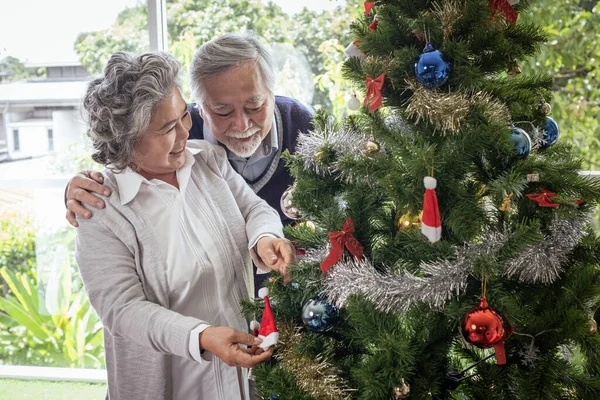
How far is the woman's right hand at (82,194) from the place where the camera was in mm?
1623

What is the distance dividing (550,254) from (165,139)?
953mm

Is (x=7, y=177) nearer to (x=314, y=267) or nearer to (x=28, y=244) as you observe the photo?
(x=28, y=244)

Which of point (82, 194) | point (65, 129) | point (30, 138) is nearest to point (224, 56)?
point (82, 194)

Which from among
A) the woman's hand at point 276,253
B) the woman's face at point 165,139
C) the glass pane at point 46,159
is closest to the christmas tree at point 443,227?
the woman's hand at point 276,253

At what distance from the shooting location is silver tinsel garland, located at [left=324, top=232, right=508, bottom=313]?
1.23 m

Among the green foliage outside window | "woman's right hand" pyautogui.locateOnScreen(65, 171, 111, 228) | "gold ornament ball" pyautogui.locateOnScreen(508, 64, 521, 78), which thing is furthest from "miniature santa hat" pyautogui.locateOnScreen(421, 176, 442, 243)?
the green foliage outside window

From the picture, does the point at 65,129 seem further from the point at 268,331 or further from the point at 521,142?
the point at 521,142

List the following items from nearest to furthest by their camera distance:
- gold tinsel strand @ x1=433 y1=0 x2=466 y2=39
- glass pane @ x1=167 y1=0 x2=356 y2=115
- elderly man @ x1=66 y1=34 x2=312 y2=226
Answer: gold tinsel strand @ x1=433 y1=0 x2=466 y2=39
elderly man @ x1=66 y1=34 x2=312 y2=226
glass pane @ x1=167 y1=0 x2=356 y2=115

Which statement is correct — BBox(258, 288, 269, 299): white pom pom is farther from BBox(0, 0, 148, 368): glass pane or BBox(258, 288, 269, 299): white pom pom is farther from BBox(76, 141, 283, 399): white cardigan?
BBox(0, 0, 148, 368): glass pane

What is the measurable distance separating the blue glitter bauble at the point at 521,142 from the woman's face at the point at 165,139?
84 cm

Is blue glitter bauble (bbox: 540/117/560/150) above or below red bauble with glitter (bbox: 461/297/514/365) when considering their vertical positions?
above

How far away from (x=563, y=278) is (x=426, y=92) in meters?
0.48

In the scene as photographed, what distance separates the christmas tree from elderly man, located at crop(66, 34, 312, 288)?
0.46 m

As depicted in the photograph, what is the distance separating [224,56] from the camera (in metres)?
Answer: 1.79
